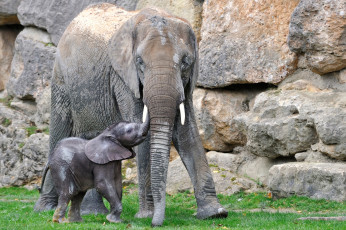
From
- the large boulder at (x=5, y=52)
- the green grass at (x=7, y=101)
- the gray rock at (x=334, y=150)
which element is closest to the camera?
the gray rock at (x=334, y=150)

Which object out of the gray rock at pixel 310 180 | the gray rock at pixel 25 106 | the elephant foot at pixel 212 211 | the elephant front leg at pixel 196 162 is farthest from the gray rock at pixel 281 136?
the gray rock at pixel 25 106

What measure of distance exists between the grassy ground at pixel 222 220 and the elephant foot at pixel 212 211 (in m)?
0.12

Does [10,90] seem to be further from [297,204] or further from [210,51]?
[297,204]

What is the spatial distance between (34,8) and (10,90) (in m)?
2.08

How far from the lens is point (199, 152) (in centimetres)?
931

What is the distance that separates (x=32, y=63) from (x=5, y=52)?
1.72 m

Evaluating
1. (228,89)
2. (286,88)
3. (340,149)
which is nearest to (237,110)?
(228,89)

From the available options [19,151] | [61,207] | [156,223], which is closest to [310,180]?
[156,223]

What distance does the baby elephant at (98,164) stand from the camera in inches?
331

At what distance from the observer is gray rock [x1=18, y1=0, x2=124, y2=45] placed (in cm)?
1619

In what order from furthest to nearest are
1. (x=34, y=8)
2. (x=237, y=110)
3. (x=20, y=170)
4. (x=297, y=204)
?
(x=34, y=8)
(x=20, y=170)
(x=237, y=110)
(x=297, y=204)

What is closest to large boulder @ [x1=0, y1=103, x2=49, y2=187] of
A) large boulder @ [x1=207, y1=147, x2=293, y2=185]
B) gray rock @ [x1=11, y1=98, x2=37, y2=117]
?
gray rock @ [x1=11, y1=98, x2=37, y2=117]

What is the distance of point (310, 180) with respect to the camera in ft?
33.3

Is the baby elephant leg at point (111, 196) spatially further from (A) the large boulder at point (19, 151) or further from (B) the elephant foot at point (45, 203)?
(A) the large boulder at point (19, 151)
